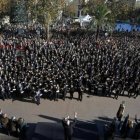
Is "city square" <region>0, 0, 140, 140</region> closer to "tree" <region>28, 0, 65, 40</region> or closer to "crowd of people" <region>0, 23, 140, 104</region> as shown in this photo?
"crowd of people" <region>0, 23, 140, 104</region>

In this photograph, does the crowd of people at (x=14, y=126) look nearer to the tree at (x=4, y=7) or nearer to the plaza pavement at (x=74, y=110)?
the plaza pavement at (x=74, y=110)

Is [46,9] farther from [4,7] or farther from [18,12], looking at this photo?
[18,12]

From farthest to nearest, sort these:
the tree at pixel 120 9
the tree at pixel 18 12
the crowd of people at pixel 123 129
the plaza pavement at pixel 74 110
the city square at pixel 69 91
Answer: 1. the tree at pixel 18 12
2. the tree at pixel 120 9
3. the plaza pavement at pixel 74 110
4. the city square at pixel 69 91
5. the crowd of people at pixel 123 129

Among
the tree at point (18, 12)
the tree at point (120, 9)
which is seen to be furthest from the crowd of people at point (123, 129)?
the tree at point (18, 12)

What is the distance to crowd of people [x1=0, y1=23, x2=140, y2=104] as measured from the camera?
73.4 ft

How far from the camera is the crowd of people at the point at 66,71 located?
22359 mm

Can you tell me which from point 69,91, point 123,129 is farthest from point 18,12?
point 123,129

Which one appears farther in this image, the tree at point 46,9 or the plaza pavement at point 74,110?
the tree at point 46,9

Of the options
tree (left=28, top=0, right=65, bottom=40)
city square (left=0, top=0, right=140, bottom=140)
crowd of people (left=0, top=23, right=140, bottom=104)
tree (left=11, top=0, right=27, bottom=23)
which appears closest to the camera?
city square (left=0, top=0, right=140, bottom=140)

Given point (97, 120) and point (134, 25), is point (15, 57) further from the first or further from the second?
point (134, 25)

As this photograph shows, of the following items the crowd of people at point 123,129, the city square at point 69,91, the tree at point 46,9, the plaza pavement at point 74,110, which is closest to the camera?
the crowd of people at point 123,129

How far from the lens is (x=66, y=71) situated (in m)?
23.6

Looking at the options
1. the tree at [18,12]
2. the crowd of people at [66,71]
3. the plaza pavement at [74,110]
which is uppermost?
the tree at [18,12]

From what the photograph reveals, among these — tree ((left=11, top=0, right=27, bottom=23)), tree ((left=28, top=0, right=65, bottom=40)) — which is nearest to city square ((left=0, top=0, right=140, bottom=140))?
tree ((left=28, top=0, right=65, bottom=40))
